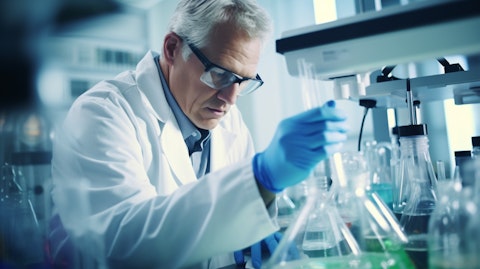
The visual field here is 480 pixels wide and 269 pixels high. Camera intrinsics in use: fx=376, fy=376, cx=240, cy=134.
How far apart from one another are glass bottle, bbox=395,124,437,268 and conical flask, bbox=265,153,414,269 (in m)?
0.12

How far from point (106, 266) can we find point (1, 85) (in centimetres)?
60

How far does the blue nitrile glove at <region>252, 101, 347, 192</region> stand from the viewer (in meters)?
0.87

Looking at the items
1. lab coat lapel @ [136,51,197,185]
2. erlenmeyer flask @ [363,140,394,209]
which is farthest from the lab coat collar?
erlenmeyer flask @ [363,140,394,209]

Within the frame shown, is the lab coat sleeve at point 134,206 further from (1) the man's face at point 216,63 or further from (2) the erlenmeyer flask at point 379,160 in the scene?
(2) the erlenmeyer flask at point 379,160

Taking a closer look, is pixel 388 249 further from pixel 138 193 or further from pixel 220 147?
pixel 220 147

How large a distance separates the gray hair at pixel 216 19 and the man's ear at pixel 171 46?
3 cm

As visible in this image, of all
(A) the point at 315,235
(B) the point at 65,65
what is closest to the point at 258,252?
(A) the point at 315,235

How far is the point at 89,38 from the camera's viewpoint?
95 cm

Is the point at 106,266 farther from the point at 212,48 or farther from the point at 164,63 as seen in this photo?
the point at 164,63

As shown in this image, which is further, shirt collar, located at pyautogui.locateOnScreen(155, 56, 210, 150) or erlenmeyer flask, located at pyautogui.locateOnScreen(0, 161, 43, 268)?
shirt collar, located at pyautogui.locateOnScreen(155, 56, 210, 150)

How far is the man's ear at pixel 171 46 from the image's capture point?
1.53m

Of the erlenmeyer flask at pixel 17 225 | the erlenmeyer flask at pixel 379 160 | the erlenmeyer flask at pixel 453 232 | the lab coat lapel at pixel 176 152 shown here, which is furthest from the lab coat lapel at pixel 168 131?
the erlenmeyer flask at pixel 453 232

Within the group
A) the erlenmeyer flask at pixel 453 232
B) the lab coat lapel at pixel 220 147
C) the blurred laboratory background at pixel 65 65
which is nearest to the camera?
the erlenmeyer flask at pixel 453 232

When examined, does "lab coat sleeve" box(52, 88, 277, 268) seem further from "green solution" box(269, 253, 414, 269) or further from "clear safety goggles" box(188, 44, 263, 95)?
"clear safety goggles" box(188, 44, 263, 95)
